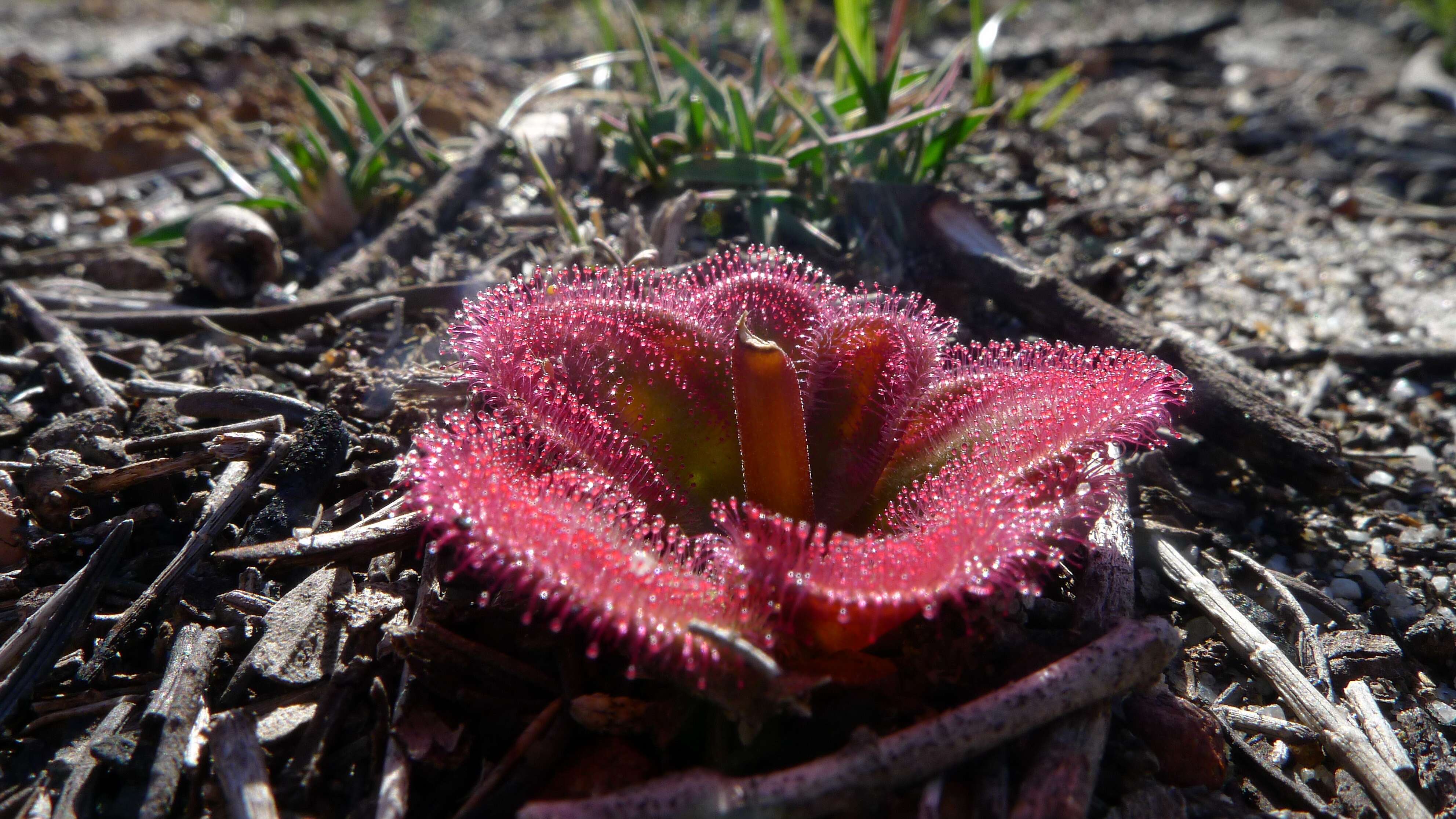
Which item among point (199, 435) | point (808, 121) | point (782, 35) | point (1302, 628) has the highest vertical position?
point (782, 35)

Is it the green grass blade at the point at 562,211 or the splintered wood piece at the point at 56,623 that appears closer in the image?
the splintered wood piece at the point at 56,623

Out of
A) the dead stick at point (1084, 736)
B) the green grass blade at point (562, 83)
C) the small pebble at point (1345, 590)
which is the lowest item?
the small pebble at point (1345, 590)

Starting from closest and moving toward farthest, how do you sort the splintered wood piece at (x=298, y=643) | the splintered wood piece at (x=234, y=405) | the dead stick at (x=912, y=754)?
1. the dead stick at (x=912, y=754)
2. the splintered wood piece at (x=298, y=643)
3. the splintered wood piece at (x=234, y=405)

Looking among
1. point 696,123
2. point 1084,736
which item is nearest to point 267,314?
point 696,123

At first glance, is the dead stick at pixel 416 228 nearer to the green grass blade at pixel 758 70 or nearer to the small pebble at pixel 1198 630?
the green grass blade at pixel 758 70

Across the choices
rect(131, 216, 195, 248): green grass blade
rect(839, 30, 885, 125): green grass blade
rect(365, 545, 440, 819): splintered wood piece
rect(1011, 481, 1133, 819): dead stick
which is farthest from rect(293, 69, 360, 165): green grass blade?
rect(1011, 481, 1133, 819): dead stick

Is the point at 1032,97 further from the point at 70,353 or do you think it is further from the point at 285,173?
the point at 70,353

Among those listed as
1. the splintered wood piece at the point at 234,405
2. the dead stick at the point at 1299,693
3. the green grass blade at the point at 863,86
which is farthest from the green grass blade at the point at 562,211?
the dead stick at the point at 1299,693
